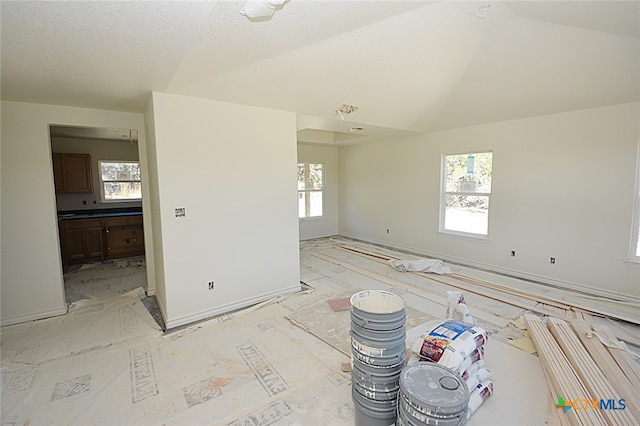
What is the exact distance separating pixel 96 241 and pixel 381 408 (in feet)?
19.7

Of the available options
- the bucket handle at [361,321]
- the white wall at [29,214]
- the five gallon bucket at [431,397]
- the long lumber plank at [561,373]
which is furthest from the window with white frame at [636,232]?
the white wall at [29,214]

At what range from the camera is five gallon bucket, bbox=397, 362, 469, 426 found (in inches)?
49.2

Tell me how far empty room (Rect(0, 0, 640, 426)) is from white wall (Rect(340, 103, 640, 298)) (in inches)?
1.1

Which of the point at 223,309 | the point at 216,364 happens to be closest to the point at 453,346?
the point at 216,364

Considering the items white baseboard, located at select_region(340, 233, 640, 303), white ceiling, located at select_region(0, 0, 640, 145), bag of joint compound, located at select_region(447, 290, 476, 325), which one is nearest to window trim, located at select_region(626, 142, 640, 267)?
white baseboard, located at select_region(340, 233, 640, 303)

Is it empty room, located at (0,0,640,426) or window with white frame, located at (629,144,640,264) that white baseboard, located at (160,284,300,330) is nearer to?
empty room, located at (0,0,640,426)

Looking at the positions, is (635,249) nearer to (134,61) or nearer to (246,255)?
(246,255)

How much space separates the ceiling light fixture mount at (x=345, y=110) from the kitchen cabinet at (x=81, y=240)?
4.84m

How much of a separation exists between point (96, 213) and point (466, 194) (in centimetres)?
725

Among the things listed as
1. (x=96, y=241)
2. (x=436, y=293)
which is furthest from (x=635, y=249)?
(x=96, y=241)

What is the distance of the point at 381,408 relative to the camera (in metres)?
1.60

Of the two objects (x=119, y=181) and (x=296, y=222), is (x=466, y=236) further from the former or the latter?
(x=119, y=181)

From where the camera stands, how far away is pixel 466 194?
17.2 feet

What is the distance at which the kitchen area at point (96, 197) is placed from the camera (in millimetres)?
5250
